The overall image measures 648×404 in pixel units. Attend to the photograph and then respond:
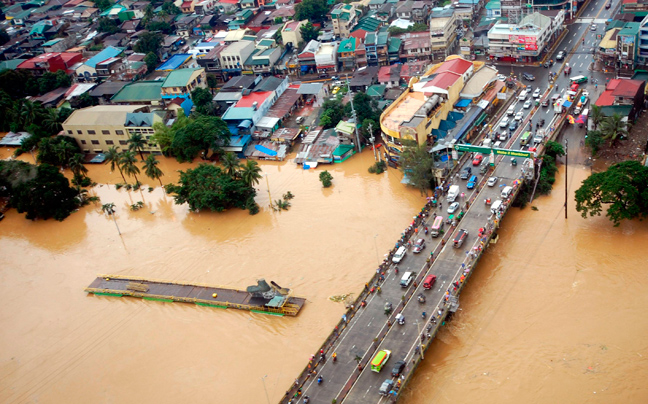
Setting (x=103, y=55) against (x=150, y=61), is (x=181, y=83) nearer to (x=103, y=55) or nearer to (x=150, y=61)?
(x=150, y=61)

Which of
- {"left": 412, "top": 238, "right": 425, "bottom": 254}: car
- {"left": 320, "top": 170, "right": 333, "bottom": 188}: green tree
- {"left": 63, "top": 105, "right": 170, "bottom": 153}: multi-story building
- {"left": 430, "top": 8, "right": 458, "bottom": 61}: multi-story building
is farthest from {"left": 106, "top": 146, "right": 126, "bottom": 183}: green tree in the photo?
{"left": 430, "top": 8, "right": 458, "bottom": 61}: multi-story building

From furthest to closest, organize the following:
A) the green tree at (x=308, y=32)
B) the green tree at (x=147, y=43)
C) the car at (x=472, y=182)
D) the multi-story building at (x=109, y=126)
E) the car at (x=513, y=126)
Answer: the green tree at (x=147, y=43) < the green tree at (x=308, y=32) < the multi-story building at (x=109, y=126) < the car at (x=513, y=126) < the car at (x=472, y=182)

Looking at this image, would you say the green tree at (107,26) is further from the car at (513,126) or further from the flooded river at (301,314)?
the car at (513,126)

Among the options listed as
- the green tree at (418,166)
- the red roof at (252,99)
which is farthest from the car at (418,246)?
the red roof at (252,99)

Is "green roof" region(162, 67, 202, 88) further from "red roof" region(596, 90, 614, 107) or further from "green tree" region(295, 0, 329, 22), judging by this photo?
"red roof" region(596, 90, 614, 107)

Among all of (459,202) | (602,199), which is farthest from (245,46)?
(602,199)

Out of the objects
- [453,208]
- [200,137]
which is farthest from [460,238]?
[200,137]

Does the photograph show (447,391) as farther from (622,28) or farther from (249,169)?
(622,28)
